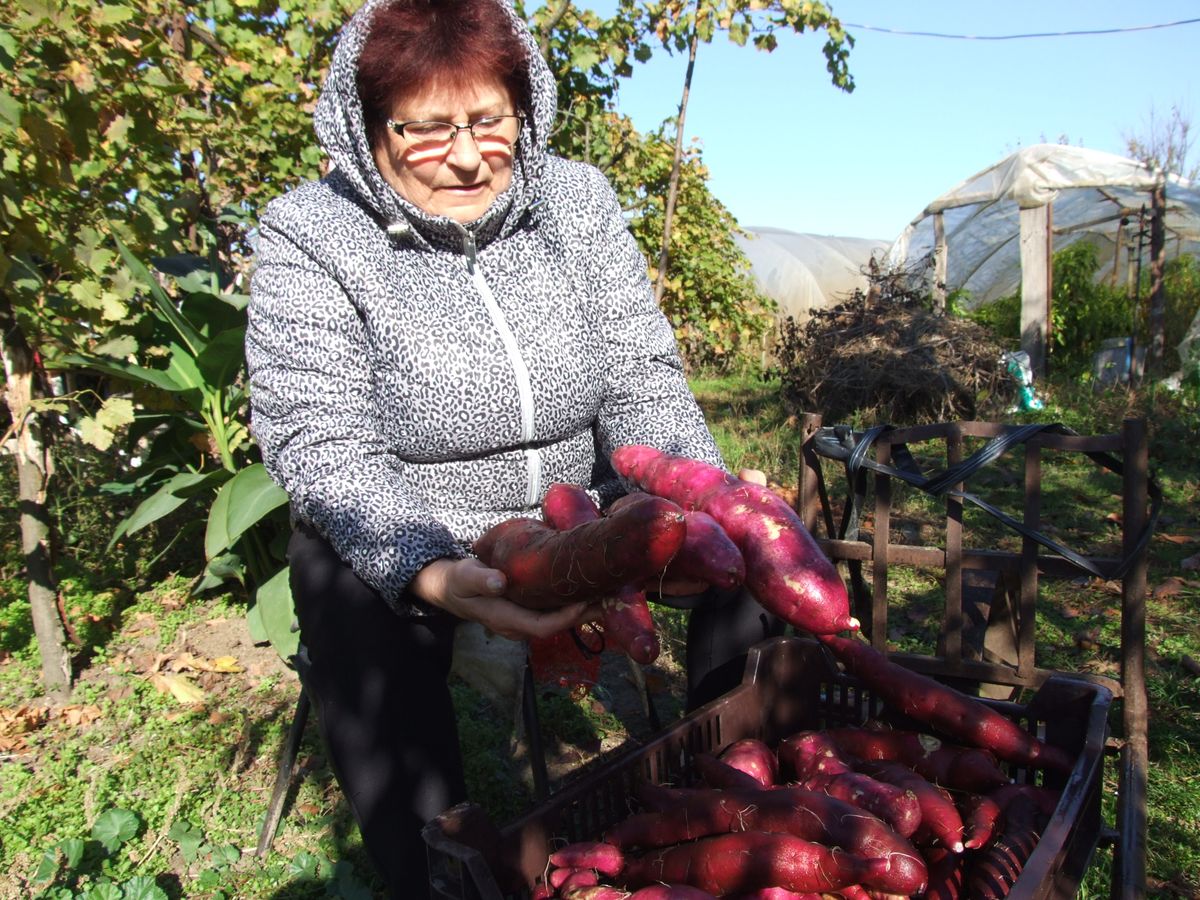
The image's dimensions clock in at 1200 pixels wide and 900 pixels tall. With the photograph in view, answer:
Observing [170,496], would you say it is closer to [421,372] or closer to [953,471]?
[421,372]

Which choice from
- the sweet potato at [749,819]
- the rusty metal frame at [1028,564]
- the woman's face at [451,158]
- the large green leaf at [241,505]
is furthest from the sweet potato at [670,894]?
the large green leaf at [241,505]

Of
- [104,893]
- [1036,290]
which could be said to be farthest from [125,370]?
[1036,290]

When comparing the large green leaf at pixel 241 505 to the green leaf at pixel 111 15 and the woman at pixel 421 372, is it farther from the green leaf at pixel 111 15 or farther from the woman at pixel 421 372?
the green leaf at pixel 111 15

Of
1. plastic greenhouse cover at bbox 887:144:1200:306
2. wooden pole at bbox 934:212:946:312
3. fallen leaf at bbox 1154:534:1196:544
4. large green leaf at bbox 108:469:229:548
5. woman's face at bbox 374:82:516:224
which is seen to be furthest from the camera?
plastic greenhouse cover at bbox 887:144:1200:306

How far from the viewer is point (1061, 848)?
1.30 metres

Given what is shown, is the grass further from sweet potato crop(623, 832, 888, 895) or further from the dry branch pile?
the dry branch pile

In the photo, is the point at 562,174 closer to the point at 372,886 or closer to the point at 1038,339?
the point at 372,886

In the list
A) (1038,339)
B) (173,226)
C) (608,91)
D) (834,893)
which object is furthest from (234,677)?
(1038,339)

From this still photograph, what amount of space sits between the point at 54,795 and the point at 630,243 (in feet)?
7.40

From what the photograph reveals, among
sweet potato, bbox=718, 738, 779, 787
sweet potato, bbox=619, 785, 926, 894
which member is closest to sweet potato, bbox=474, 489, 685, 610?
sweet potato, bbox=619, 785, 926, 894

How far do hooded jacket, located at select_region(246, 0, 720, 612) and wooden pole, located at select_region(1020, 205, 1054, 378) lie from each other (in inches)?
331

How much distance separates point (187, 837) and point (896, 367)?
20.7ft

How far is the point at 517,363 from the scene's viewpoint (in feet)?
6.48

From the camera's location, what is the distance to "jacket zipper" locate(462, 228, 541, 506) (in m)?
1.97
